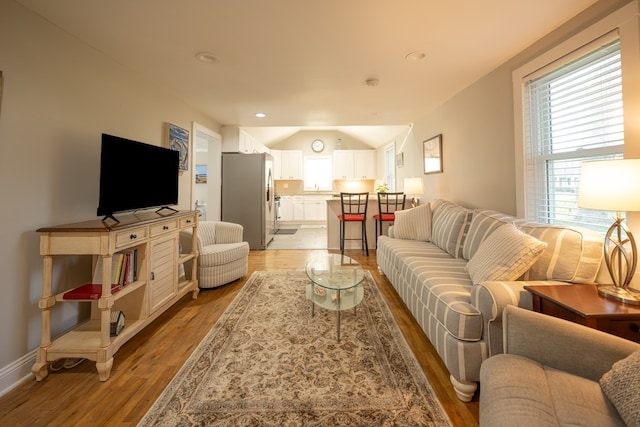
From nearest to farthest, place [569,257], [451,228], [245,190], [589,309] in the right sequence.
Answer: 1. [589,309]
2. [569,257]
3. [451,228]
4. [245,190]

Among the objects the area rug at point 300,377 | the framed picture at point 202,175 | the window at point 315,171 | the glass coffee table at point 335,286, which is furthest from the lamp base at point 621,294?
the window at point 315,171

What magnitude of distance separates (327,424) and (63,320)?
1.97 metres

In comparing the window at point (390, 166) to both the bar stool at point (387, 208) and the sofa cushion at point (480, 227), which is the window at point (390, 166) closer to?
the bar stool at point (387, 208)

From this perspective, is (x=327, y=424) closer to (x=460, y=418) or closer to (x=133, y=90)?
(x=460, y=418)

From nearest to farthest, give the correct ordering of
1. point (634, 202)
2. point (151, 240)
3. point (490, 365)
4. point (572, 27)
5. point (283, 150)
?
point (490, 365) < point (634, 202) < point (572, 27) < point (151, 240) < point (283, 150)

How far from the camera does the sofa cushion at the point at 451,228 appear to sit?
2.48m

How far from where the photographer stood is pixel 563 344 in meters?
0.95

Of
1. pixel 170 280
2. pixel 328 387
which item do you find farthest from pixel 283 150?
pixel 328 387

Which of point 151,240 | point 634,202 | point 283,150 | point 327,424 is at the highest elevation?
point 283,150

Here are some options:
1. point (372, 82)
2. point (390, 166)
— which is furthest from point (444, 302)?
point (390, 166)

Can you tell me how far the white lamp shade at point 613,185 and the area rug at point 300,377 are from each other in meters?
1.27

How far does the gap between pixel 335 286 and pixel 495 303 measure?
1071mm

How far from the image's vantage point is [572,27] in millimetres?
1810

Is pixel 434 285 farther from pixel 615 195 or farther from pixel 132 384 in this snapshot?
pixel 132 384
